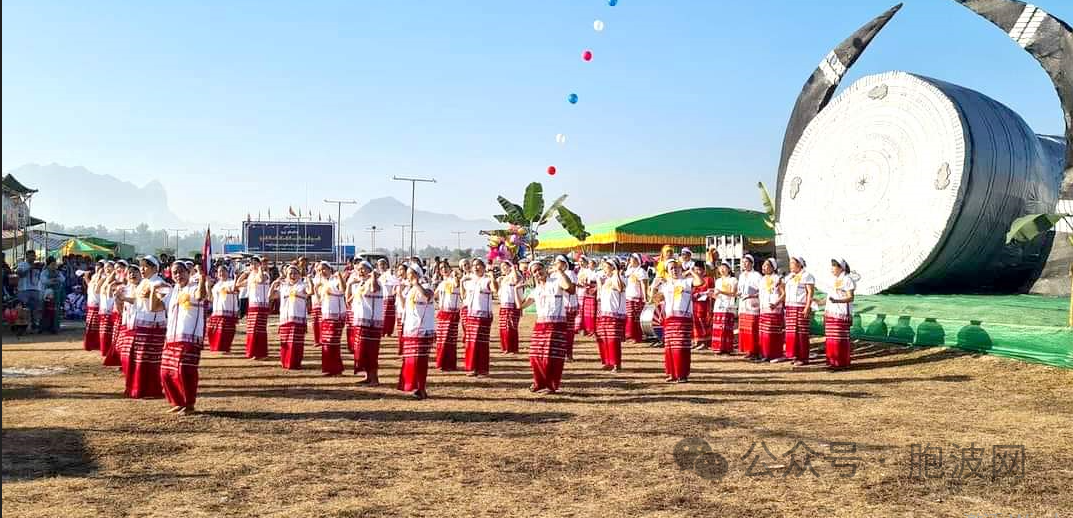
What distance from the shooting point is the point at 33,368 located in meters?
13.4

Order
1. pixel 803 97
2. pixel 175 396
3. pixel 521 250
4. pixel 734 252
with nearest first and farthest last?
pixel 175 396 → pixel 803 97 → pixel 734 252 → pixel 521 250

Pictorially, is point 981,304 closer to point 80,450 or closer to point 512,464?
point 512,464

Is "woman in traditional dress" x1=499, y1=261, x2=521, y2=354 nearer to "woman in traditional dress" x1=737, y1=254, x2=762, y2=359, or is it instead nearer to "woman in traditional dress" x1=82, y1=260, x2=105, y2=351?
"woman in traditional dress" x1=737, y1=254, x2=762, y2=359

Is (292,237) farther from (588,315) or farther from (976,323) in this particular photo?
(976,323)

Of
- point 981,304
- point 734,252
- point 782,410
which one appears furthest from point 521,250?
point 782,410

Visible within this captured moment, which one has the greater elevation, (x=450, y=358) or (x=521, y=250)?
(x=521, y=250)

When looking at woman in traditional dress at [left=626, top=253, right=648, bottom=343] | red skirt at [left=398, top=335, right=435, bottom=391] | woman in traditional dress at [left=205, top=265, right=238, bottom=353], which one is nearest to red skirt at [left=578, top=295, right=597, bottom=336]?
woman in traditional dress at [left=626, top=253, right=648, bottom=343]

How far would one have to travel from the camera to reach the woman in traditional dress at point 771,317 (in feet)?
47.0

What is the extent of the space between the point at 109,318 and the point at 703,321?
36.7 ft

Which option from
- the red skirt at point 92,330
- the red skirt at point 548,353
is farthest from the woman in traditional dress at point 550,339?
the red skirt at point 92,330

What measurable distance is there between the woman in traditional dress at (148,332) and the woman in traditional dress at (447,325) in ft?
14.4

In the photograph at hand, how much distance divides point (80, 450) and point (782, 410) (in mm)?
7413

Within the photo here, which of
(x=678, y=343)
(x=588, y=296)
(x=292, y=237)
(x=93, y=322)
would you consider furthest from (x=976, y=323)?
(x=292, y=237)

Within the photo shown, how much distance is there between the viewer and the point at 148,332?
10.0 m
